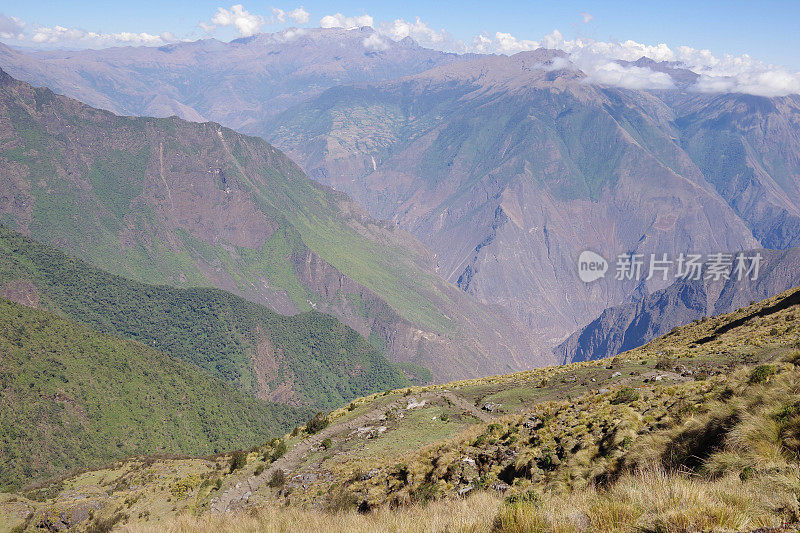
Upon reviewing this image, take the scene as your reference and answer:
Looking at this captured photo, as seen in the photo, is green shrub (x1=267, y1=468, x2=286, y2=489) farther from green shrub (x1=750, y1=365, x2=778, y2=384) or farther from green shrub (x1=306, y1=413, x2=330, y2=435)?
green shrub (x1=750, y1=365, x2=778, y2=384)

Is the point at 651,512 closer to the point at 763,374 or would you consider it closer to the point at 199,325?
the point at 763,374

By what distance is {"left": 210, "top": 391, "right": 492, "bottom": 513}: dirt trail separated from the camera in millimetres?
27844

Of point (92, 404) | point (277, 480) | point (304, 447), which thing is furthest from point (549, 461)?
point (92, 404)

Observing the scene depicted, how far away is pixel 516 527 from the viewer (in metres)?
8.43

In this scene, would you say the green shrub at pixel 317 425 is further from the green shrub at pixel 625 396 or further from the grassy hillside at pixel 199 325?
the grassy hillside at pixel 199 325

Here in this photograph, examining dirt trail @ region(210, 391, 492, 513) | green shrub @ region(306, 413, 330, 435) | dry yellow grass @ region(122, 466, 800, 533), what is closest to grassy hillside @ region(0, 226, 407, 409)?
green shrub @ region(306, 413, 330, 435)

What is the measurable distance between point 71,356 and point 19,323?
39.0 ft

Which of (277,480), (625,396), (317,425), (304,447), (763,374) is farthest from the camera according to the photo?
(317,425)

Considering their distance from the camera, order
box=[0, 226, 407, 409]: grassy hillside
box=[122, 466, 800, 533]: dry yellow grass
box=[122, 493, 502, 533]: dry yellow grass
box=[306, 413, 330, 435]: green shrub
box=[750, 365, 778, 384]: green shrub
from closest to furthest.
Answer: box=[122, 466, 800, 533]: dry yellow grass, box=[122, 493, 502, 533]: dry yellow grass, box=[750, 365, 778, 384]: green shrub, box=[306, 413, 330, 435]: green shrub, box=[0, 226, 407, 409]: grassy hillside

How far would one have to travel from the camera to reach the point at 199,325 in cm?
18075

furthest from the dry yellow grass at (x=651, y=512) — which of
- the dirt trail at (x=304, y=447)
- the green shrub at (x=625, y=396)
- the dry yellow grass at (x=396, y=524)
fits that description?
the dirt trail at (x=304, y=447)

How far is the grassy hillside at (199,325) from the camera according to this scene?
162250mm

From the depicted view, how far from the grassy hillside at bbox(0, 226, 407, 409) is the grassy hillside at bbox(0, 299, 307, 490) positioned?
64099 millimetres

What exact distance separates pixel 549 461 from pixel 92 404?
9653cm
